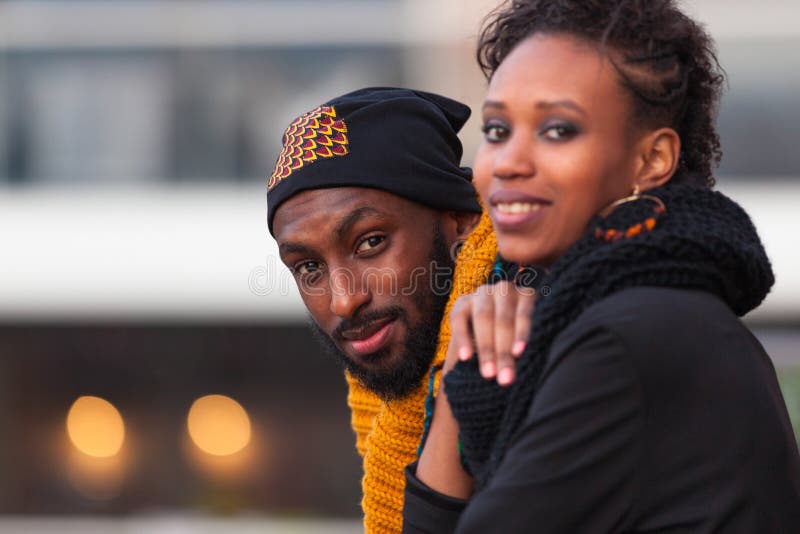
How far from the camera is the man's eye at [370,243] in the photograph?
2.88 m

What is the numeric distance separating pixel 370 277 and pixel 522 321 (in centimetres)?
89

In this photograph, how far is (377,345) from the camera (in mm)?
2857

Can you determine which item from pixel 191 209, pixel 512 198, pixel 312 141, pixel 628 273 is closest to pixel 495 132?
pixel 512 198

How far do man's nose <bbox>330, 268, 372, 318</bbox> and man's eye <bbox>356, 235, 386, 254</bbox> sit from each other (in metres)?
0.06

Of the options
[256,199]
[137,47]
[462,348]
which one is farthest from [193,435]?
[462,348]

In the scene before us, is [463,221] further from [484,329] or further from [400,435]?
[484,329]

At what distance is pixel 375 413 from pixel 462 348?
123cm

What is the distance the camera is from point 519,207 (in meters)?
2.05

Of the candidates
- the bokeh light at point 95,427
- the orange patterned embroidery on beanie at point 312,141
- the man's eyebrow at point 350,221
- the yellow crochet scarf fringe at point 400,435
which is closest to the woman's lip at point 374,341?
the yellow crochet scarf fringe at point 400,435

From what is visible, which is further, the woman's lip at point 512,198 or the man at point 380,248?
the man at point 380,248

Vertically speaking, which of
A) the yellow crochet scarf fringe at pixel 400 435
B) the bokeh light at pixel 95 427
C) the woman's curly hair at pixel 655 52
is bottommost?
the bokeh light at pixel 95 427

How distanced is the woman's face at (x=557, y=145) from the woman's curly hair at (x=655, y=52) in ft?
0.10

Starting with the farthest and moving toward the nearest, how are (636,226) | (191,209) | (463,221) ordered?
(191,209)
(463,221)
(636,226)

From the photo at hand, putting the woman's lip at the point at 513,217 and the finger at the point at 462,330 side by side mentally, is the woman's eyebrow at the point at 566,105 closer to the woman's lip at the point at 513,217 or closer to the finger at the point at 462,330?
the woman's lip at the point at 513,217
